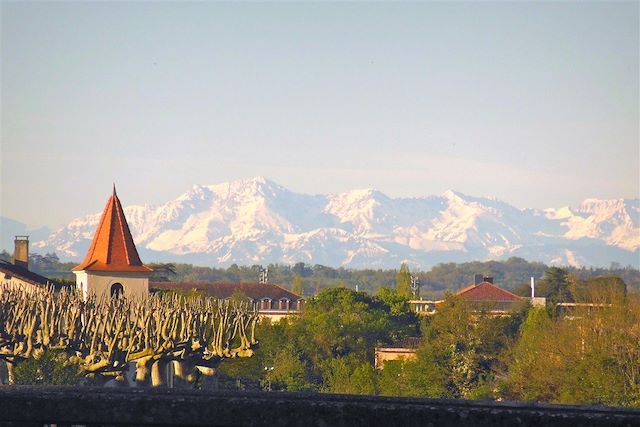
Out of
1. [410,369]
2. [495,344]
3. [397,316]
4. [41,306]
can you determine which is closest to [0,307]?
[41,306]

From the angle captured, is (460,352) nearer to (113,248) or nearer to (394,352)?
(394,352)

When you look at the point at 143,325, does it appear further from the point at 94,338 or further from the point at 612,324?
the point at 612,324

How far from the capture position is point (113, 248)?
110750 mm

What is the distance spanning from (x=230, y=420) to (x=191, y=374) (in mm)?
71502

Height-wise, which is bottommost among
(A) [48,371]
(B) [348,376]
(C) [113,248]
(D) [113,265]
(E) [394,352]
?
(B) [348,376]

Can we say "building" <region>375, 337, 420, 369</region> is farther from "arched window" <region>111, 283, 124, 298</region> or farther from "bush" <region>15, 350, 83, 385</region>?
"bush" <region>15, 350, 83, 385</region>

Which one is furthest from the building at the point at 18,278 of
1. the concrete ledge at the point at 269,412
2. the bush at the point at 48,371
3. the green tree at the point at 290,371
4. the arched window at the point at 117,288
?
the concrete ledge at the point at 269,412

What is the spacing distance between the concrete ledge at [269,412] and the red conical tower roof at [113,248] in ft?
330

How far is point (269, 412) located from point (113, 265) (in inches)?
4025

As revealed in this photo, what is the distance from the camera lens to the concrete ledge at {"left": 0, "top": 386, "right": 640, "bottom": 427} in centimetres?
844

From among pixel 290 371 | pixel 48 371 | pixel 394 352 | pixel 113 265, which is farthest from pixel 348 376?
pixel 48 371

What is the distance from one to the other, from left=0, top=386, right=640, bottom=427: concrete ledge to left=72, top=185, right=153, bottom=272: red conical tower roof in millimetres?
100654

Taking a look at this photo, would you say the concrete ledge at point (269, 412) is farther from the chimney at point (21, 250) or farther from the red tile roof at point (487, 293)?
the red tile roof at point (487, 293)

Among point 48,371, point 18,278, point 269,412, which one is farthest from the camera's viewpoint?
point 18,278
